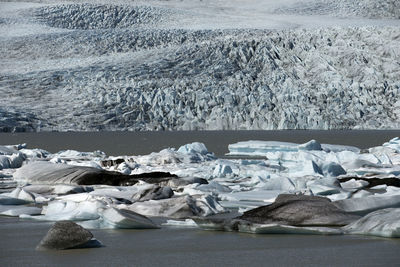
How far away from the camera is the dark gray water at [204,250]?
3.91 meters

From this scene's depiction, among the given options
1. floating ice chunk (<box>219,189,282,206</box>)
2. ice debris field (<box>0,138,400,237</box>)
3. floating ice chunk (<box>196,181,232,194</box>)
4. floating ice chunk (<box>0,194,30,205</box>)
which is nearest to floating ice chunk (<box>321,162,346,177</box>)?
ice debris field (<box>0,138,400,237</box>)

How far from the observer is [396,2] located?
7375cm

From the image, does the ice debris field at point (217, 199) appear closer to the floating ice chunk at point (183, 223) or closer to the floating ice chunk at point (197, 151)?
the floating ice chunk at point (183, 223)

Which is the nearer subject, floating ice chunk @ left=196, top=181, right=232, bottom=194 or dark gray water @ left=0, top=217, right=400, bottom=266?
dark gray water @ left=0, top=217, right=400, bottom=266

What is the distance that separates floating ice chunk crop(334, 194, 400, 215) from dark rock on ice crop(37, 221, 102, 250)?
2443mm

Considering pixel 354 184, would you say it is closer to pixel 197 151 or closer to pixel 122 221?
pixel 122 221

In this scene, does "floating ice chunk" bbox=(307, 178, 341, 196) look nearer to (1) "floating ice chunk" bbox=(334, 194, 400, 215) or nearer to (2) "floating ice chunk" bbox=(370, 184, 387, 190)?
(2) "floating ice chunk" bbox=(370, 184, 387, 190)

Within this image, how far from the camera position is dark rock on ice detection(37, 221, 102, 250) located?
436cm

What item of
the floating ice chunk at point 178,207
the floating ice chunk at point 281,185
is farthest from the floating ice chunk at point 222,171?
the floating ice chunk at point 178,207

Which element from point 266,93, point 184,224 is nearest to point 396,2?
point 266,93

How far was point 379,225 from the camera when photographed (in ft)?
15.9

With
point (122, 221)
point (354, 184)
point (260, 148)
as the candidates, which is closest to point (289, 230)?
point (122, 221)

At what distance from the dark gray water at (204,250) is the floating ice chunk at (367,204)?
126 centimetres

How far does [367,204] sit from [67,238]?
285cm
